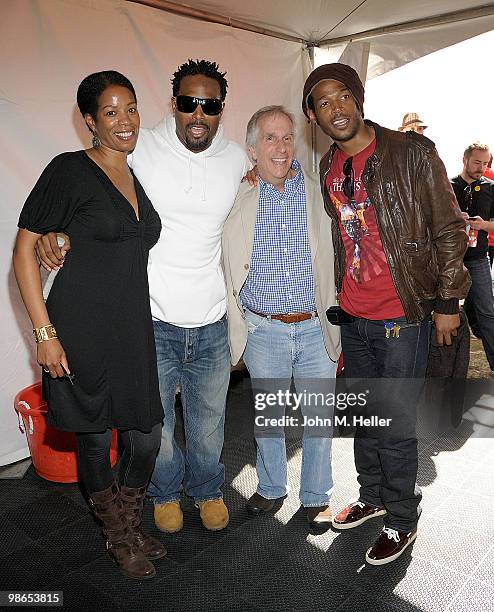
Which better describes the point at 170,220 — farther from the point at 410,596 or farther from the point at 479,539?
the point at 479,539

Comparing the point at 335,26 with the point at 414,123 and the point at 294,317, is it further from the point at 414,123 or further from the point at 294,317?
the point at 294,317

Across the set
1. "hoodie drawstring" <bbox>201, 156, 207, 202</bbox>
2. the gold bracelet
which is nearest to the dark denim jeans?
"hoodie drawstring" <bbox>201, 156, 207, 202</bbox>

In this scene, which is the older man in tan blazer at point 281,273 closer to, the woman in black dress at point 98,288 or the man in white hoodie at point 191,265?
the man in white hoodie at point 191,265

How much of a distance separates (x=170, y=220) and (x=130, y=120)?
0.40 meters

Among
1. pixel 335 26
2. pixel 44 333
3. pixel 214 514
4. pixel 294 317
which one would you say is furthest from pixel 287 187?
pixel 335 26

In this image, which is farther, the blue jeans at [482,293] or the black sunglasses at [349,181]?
the blue jeans at [482,293]

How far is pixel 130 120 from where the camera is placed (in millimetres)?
1918

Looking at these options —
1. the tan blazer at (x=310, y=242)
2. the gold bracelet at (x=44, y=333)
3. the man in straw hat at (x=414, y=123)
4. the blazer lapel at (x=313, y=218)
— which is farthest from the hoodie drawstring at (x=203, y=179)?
the man in straw hat at (x=414, y=123)

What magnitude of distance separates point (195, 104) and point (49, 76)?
1309 millimetres

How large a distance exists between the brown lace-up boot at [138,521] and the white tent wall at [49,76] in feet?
4.19

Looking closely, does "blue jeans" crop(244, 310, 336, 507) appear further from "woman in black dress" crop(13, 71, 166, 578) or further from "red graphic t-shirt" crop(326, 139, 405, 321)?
"woman in black dress" crop(13, 71, 166, 578)

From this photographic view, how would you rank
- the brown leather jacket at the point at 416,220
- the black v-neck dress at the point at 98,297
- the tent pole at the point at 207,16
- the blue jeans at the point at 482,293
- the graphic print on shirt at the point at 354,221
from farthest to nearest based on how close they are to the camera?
the blue jeans at the point at 482,293
the tent pole at the point at 207,16
the graphic print on shirt at the point at 354,221
the brown leather jacket at the point at 416,220
the black v-neck dress at the point at 98,297

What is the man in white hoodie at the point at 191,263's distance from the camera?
2111mm

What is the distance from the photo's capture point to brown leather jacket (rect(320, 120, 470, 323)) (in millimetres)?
1998
